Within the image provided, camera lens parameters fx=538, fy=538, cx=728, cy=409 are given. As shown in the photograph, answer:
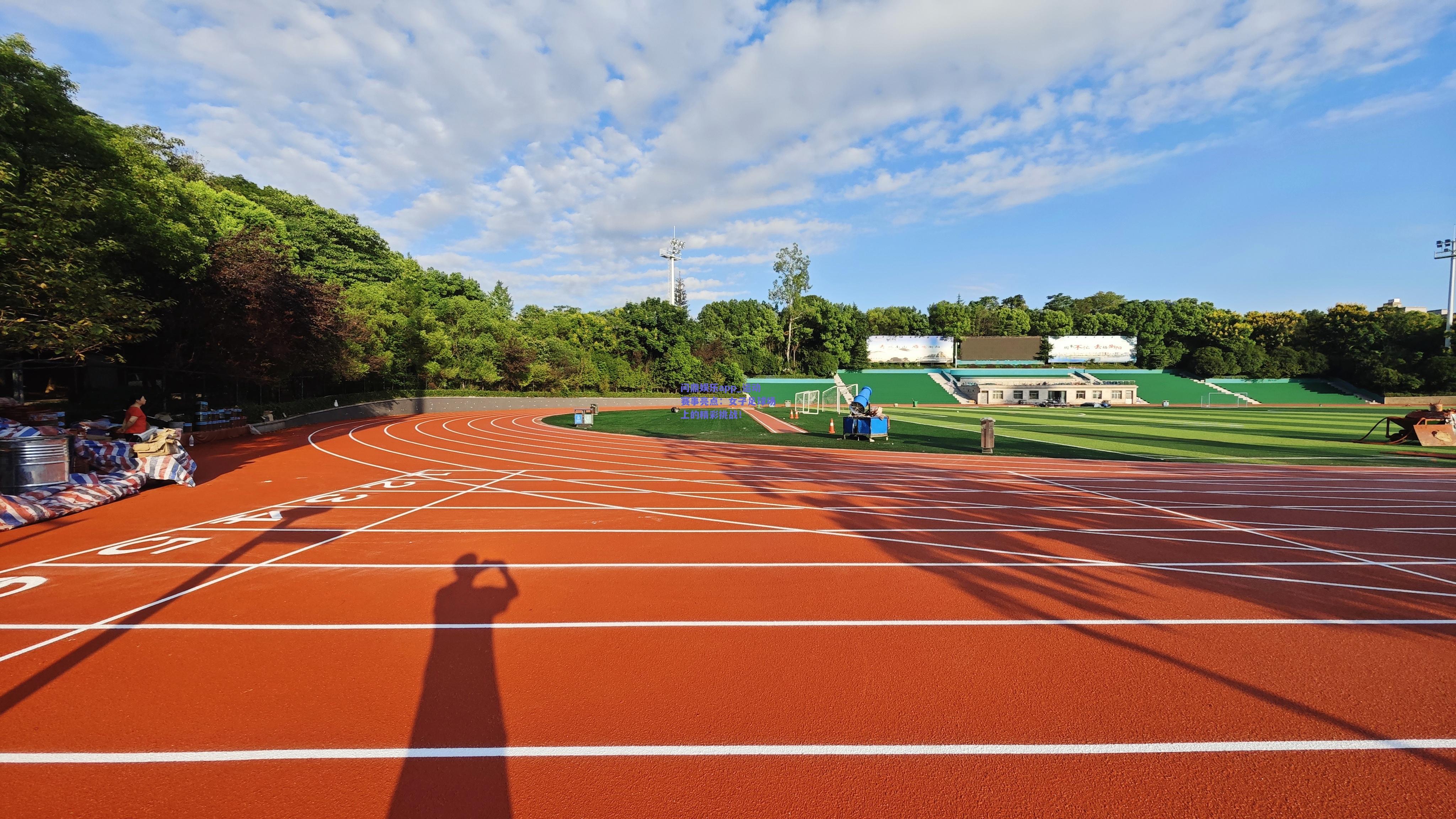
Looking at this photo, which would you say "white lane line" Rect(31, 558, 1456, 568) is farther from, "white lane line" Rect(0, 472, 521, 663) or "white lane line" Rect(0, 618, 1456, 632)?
"white lane line" Rect(0, 618, 1456, 632)

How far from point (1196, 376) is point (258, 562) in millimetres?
85735

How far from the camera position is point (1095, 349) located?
237ft

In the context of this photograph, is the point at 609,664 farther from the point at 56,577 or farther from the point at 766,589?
the point at 56,577

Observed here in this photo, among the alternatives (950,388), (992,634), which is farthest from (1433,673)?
(950,388)

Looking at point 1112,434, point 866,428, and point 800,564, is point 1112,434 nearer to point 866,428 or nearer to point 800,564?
point 866,428

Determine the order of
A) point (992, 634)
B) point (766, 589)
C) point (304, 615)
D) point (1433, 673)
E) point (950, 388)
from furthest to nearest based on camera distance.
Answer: point (950, 388)
point (766, 589)
point (304, 615)
point (992, 634)
point (1433, 673)

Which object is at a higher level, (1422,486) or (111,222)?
(111,222)

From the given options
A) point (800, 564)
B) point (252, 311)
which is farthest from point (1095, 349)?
point (252, 311)

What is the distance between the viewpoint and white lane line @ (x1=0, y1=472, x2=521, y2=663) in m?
4.30

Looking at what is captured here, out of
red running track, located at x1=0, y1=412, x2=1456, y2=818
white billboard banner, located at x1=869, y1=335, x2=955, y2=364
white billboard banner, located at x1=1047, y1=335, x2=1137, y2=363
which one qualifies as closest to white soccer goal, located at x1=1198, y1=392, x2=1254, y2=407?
white billboard banner, located at x1=1047, y1=335, x2=1137, y2=363

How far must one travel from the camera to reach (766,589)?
5672mm

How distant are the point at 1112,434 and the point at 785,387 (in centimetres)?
3712

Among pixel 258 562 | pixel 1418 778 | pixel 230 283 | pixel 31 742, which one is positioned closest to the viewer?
pixel 1418 778

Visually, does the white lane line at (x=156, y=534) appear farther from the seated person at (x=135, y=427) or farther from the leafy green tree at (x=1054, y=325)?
the leafy green tree at (x=1054, y=325)
